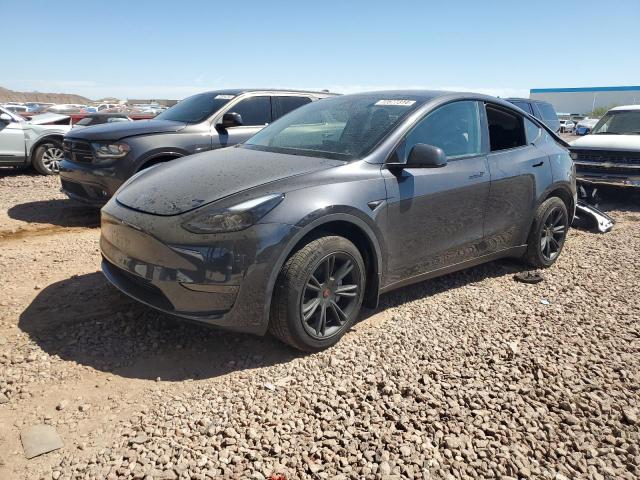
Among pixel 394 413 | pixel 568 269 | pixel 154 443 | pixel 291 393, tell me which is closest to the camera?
pixel 154 443

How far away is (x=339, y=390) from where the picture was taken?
285 cm

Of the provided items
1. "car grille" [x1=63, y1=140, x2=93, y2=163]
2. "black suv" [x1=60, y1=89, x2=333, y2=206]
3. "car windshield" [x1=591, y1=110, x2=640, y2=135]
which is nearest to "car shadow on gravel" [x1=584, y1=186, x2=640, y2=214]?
"car windshield" [x1=591, y1=110, x2=640, y2=135]

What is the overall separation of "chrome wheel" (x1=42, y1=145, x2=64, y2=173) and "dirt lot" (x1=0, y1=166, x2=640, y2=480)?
6.39m

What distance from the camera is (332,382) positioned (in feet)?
9.66

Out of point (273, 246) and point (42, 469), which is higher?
point (273, 246)

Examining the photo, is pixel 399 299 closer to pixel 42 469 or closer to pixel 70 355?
pixel 70 355

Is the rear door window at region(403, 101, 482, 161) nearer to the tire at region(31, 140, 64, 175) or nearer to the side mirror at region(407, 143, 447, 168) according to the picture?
the side mirror at region(407, 143, 447, 168)

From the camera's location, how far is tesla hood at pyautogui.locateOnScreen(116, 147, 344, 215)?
3105 millimetres

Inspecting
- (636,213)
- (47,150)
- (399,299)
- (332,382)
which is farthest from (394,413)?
(47,150)

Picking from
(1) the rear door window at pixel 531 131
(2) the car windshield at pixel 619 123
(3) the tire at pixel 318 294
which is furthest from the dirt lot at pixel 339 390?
(2) the car windshield at pixel 619 123

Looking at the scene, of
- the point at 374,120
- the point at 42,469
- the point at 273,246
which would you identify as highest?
the point at 374,120

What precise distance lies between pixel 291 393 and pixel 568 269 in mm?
3640

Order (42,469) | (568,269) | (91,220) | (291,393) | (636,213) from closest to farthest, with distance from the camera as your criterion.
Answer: (42,469) → (291,393) → (568,269) → (91,220) → (636,213)

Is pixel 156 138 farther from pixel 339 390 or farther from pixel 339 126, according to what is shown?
pixel 339 390
